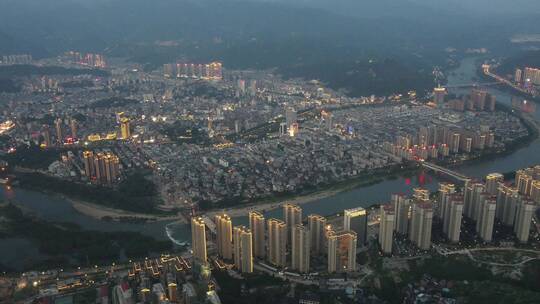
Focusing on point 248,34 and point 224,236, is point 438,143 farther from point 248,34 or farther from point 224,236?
point 248,34

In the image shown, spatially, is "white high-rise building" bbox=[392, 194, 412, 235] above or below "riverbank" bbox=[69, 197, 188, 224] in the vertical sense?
above

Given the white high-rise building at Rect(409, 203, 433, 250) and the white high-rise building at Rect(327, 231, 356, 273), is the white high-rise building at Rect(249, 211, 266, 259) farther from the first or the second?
the white high-rise building at Rect(409, 203, 433, 250)

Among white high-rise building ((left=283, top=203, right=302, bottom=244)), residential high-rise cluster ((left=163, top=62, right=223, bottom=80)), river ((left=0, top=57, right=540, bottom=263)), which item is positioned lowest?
river ((left=0, top=57, right=540, bottom=263))

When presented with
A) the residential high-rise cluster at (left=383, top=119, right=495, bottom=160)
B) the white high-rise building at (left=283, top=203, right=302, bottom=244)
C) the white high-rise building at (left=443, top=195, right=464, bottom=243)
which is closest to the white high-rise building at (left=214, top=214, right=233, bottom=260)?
the white high-rise building at (left=283, top=203, right=302, bottom=244)

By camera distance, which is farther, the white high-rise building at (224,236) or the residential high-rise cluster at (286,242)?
the white high-rise building at (224,236)

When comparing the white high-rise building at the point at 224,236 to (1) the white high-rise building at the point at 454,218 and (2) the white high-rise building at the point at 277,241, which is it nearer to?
(2) the white high-rise building at the point at 277,241

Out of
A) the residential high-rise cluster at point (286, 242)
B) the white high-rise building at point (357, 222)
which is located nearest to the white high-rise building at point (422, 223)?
the residential high-rise cluster at point (286, 242)
